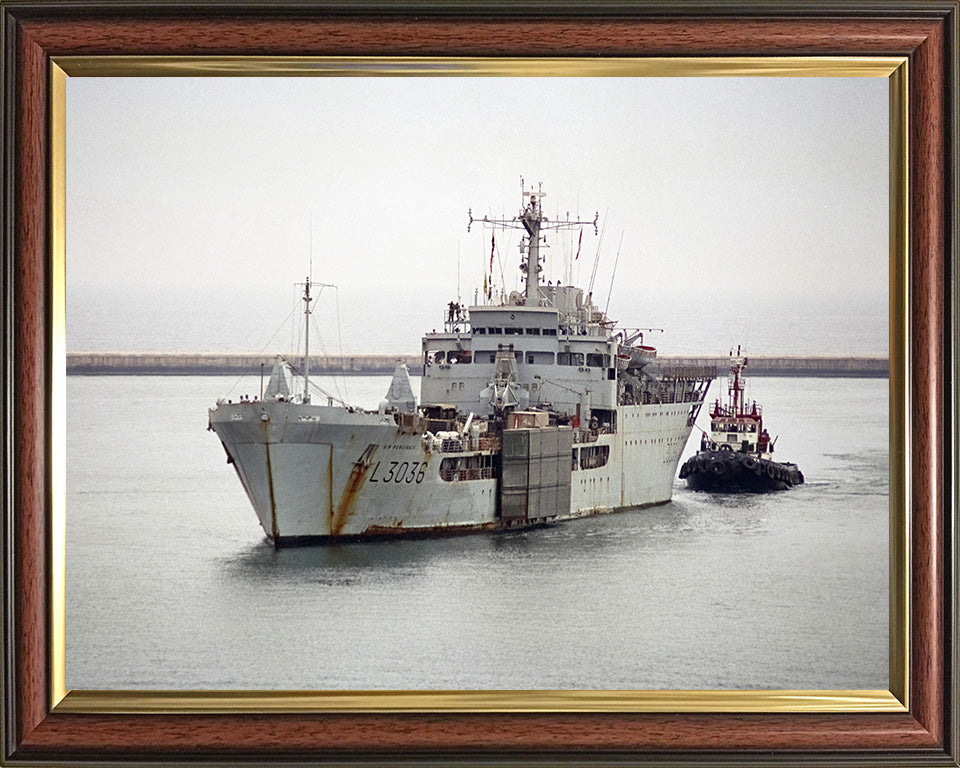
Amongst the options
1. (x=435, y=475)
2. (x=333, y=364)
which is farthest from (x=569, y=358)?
(x=333, y=364)

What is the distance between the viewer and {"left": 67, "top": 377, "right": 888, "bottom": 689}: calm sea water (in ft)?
12.0

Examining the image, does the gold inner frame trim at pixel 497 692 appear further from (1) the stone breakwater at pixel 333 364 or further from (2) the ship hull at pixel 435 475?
(2) the ship hull at pixel 435 475

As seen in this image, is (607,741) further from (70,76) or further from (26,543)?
(70,76)

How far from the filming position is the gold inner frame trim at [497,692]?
3557 millimetres

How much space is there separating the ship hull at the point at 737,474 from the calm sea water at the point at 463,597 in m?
0.07

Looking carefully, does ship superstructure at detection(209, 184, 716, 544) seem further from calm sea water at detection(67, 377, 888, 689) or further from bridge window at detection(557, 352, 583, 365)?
calm sea water at detection(67, 377, 888, 689)

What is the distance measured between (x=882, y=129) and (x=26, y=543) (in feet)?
11.0

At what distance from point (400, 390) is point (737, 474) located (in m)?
1.42

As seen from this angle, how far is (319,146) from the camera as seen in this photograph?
384 centimetres

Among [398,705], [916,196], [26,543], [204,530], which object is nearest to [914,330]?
[916,196]

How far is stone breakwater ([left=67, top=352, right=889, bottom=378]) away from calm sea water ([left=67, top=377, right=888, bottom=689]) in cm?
5

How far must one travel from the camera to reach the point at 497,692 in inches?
141

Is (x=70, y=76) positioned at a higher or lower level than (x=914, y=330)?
higher

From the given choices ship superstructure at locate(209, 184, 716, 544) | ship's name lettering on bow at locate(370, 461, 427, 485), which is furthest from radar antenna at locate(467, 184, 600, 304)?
ship's name lettering on bow at locate(370, 461, 427, 485)
